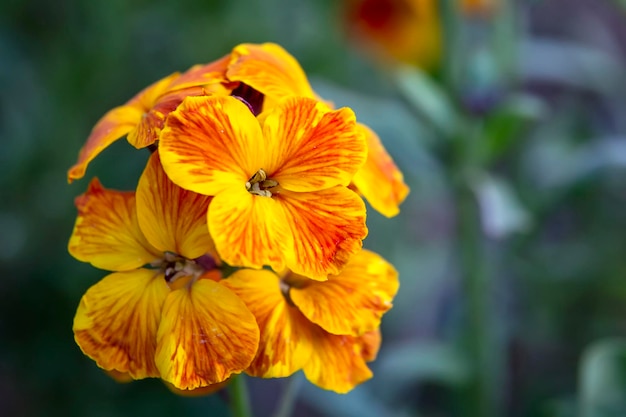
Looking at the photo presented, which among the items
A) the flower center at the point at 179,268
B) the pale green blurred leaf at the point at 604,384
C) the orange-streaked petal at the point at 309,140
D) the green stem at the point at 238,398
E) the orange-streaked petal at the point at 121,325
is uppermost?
the pale green blurred leaf at the point at 604,384

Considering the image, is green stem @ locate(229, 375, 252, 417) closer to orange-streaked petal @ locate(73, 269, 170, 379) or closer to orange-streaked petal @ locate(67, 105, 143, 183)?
orange-streaked petal @ locate(73, 269, 170, 379)

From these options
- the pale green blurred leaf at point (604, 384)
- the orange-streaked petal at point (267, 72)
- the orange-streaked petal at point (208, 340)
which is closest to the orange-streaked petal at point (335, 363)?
the orange-streaked petal at point (208, 340)

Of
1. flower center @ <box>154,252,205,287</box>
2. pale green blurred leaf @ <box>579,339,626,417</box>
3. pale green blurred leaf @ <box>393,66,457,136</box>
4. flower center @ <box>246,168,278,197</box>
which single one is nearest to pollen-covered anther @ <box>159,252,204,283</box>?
flower center @ <box>154,252,205,287</box>

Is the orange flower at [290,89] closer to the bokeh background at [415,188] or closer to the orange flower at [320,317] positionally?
the orange flower at [320,317]

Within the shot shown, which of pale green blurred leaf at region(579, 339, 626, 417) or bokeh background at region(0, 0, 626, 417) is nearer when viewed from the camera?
pale green blurred leaf at region(579, 339, 626, 417)

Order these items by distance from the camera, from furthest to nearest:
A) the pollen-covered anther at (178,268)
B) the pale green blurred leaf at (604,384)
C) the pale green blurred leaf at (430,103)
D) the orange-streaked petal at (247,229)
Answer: the pale green blurred leaf at (430,103) → the pale green blurred leaf at (604,384) → the pollen-covered anther at (178,268) → the orange-streaked petal at (247,229)

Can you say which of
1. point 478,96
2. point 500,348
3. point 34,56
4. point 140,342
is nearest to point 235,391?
point 140,342

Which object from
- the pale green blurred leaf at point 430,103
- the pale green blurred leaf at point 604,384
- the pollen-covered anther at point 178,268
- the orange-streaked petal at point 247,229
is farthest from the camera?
the pale green blurred leaf at point 430,103

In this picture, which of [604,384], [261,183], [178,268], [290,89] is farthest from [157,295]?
[604,384]
